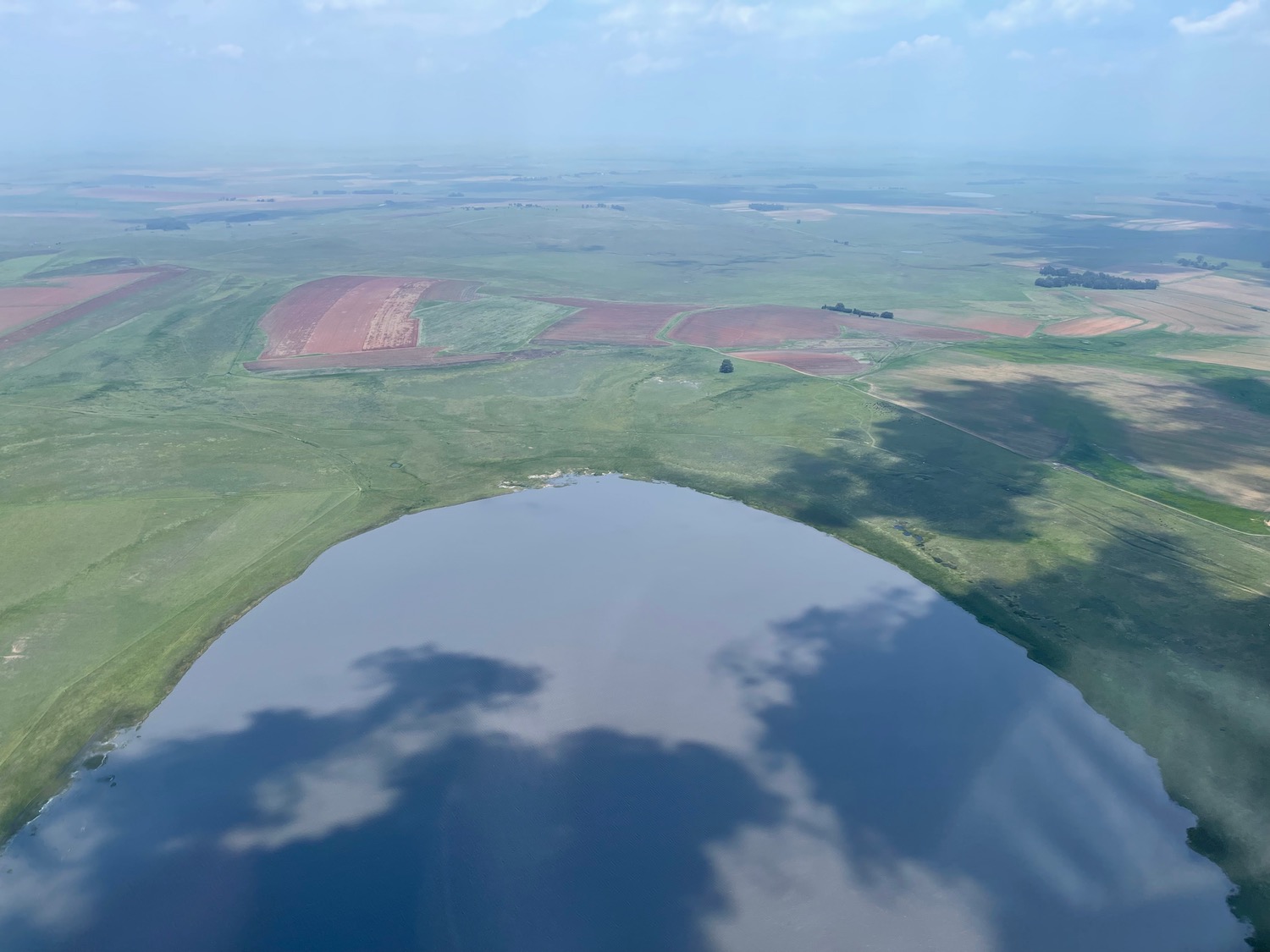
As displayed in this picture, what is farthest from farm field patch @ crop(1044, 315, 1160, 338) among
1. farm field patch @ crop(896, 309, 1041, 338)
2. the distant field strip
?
the distant field strip

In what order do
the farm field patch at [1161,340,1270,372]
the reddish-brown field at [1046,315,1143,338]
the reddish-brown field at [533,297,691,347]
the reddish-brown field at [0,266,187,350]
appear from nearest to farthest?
the farm field patch at [1161,340,1270,372] → the reddish-brown field at [533,297,691,347] → the reddish-brown field at [0,266,187,350] → the reddish-brown field at [1046,315,1143,338]

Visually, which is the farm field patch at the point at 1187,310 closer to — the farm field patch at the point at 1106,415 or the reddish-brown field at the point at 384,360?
the farm field patch at the point at 1106,415

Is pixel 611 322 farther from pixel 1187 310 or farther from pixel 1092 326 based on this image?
pixel 1187 310

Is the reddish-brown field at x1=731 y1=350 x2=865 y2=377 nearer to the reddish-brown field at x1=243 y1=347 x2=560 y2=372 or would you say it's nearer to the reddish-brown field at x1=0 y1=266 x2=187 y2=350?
the reddish-brown field at x1=243 y1=347 x2=560 y2=372

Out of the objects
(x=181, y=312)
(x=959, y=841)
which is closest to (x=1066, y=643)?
(x=959, y=841)

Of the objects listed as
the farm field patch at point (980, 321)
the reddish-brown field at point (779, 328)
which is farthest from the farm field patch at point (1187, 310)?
the reddish-brown field at point (779, 328)

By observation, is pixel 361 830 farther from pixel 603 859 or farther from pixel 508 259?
pixel 508 259

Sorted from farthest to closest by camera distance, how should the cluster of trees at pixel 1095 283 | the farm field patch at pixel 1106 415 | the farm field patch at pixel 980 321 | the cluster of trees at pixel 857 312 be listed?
the cluster of trees at pixel 1095 283 → the cluster of trees at pixel 857 312 → the farm field patch at pixel 980 321 → the farm field patch at pixel 1106 415
